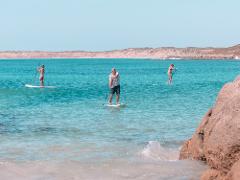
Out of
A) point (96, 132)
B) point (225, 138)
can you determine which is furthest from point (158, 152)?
point (225, 138)

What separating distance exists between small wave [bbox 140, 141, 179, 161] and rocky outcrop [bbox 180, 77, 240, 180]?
6.46 feet

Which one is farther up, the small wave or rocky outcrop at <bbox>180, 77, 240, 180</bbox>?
rocky outcrop at <bbox>180, 77, 240, 180</bbox>

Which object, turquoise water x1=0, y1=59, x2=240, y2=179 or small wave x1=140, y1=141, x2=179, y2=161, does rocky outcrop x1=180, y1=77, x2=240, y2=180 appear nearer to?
turquoise water x1=0, y1=59, x2=240, y2=179

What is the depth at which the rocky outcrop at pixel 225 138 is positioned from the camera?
8953 mm

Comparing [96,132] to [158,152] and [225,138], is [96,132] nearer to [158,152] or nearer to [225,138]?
[158,152]

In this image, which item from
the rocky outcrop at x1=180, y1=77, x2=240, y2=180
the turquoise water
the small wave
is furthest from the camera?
the turquoise water

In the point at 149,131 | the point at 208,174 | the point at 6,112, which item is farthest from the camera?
the point at 6,112

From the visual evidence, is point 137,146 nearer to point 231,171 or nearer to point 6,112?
point 231,171

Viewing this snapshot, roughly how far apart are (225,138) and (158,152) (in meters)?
4.13

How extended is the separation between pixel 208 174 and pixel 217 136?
637 millimetres

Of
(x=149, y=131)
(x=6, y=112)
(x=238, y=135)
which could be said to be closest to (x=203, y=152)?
(x=238, y=135)

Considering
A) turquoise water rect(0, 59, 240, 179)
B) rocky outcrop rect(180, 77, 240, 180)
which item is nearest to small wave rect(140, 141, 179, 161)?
turquoise water rect(0, 59, 240, 179)

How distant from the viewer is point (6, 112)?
77.7 feet

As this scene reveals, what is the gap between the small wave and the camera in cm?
1248
